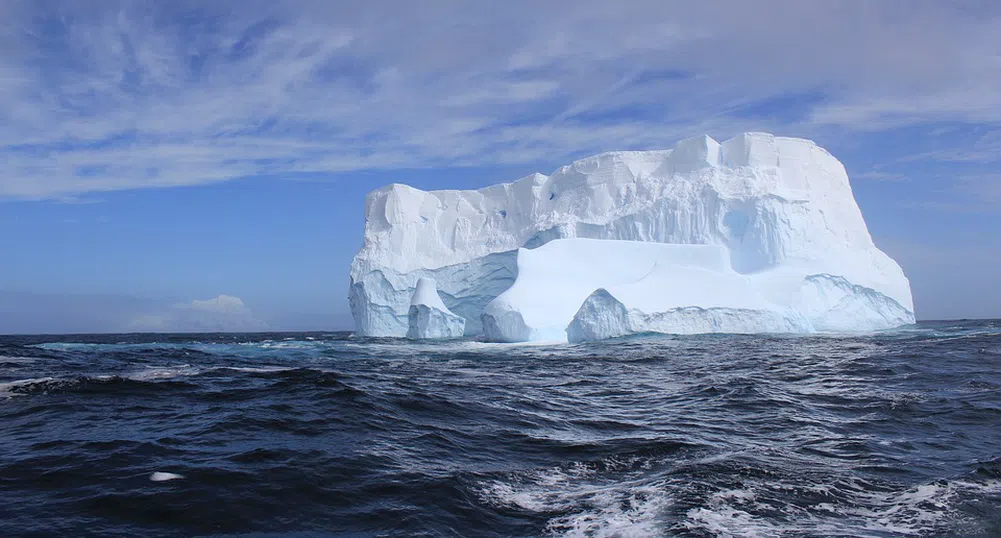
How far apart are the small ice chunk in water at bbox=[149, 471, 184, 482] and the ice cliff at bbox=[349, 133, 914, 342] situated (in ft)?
62.8

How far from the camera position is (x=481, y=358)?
16812mm

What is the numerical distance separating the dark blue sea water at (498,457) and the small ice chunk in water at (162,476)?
1.5 inches

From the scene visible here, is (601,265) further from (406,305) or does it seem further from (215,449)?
(215,449)

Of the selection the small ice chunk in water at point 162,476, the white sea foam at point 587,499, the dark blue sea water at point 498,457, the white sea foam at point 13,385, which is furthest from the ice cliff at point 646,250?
the small ice chunk in water at point 162,476

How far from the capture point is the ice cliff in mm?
24109

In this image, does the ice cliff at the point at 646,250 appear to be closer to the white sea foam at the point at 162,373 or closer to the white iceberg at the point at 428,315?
the white iceberg at the point at 428,315

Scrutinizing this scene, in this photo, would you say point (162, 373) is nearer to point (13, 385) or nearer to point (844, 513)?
point (13, 385)

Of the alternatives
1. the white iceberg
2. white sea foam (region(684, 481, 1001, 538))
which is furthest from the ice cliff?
white sea foam (region(684, 481, 1001, 538))

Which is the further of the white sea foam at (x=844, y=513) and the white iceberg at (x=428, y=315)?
the white iceberg at (x=428, y=315)

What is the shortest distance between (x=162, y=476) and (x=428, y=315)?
2670cm

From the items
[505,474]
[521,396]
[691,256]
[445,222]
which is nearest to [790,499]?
[505,474]

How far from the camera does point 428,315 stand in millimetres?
31266

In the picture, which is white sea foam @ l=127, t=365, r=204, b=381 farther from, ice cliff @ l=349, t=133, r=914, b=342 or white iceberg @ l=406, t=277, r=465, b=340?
white iceberg @ l=406, t=277, r=465, b=340

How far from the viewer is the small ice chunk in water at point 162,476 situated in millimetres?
4527
